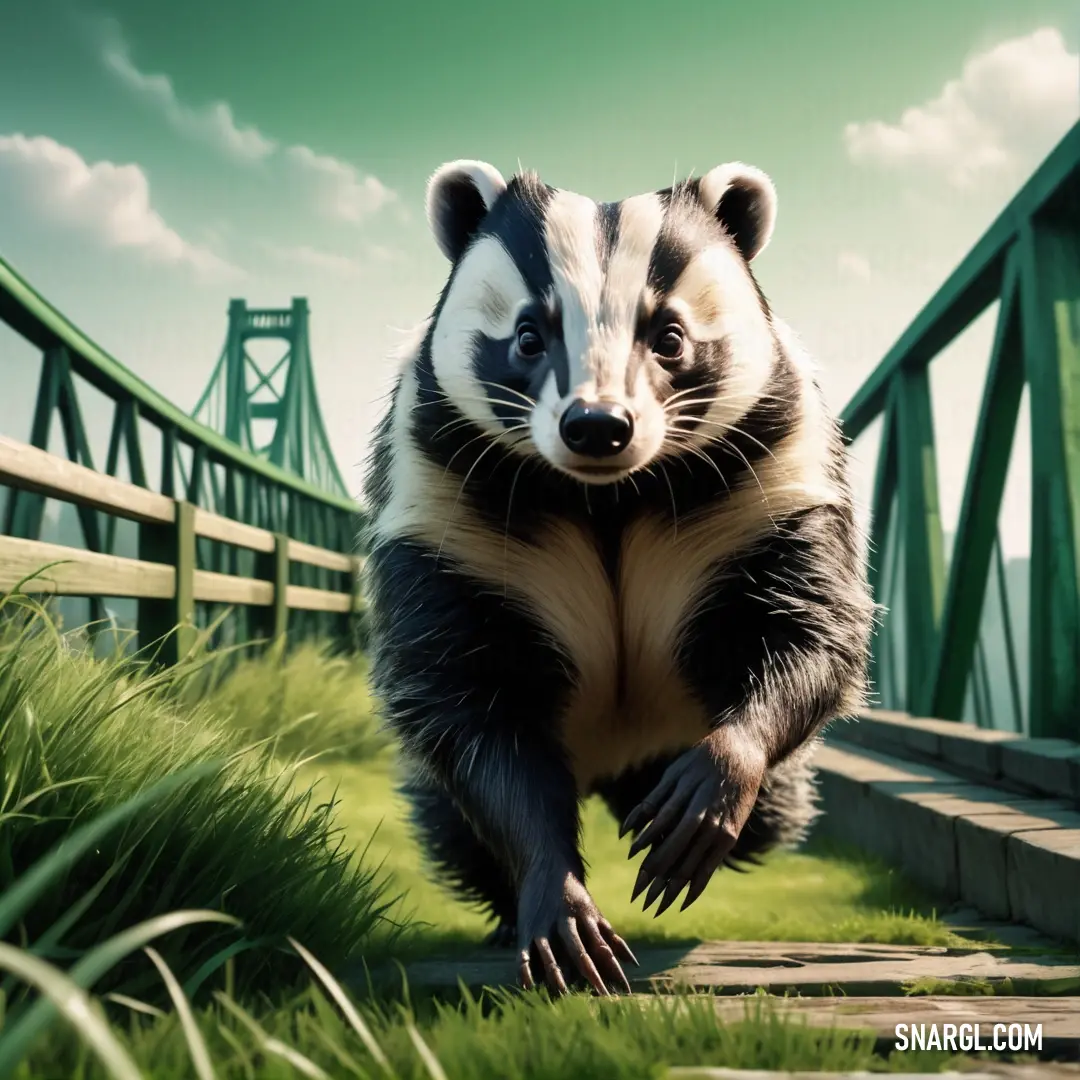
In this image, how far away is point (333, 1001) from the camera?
5.16 feet

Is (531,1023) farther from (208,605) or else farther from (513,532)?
(208,605)

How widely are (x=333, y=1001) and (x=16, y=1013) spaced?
1.26 ft

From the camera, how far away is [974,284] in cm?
373

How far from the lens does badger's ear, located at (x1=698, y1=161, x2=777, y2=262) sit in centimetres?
218

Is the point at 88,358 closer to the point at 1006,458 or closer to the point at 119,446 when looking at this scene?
the point at 119,446

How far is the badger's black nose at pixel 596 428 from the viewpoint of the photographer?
169 centimetres

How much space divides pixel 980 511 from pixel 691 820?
2300mm

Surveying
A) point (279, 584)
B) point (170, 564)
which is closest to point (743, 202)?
point (170, 564)

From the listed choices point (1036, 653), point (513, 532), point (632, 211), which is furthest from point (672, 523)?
point (1036, 653)

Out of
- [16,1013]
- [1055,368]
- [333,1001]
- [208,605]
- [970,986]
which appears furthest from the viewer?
[208,605]

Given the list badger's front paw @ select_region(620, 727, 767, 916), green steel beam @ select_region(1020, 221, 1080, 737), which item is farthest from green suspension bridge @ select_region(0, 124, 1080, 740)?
badger's front paw @ select_region(620, 727, 767, 916)

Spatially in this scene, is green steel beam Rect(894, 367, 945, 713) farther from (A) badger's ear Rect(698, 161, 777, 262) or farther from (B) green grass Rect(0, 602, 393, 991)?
(B) green grass Rect(0, 602, 393, 991)

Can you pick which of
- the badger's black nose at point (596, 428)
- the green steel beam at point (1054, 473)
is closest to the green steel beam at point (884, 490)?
the green steel beam at point (1054, 473)

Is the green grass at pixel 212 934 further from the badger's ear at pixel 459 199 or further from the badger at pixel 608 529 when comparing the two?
the badger's ear at pixel 459 199
